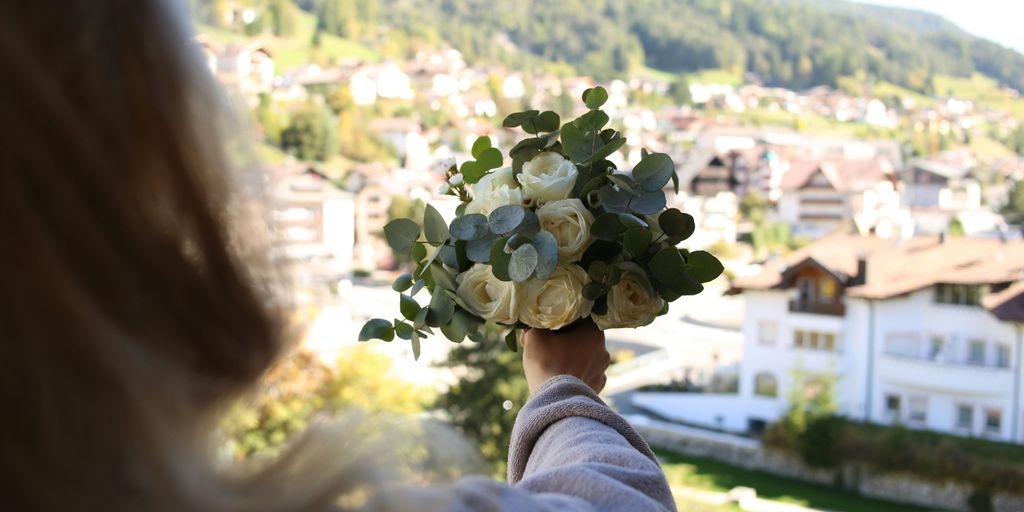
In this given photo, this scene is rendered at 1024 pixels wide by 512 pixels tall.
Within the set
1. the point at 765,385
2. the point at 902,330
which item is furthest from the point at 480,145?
the point at 765,385

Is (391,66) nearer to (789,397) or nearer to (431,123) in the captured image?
(431,123)

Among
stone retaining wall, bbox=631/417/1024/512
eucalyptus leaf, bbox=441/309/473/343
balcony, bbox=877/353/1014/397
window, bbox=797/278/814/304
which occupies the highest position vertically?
eucalyptus leaf, bbox=441/309/473/343

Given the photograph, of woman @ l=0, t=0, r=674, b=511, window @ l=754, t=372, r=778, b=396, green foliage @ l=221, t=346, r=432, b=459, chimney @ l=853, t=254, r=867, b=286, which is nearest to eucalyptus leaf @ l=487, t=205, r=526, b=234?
woman @ l=0, t=0, r=674, b=511

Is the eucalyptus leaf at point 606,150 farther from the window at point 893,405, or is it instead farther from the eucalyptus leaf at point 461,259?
the window at point 893,405

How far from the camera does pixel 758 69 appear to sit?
191ft

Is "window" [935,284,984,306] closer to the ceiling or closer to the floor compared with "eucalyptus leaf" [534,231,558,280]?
closer to the floor

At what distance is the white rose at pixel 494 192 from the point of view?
78 centimetres

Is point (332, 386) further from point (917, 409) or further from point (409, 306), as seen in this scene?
point (917, 409)

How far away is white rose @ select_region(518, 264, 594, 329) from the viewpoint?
76cm

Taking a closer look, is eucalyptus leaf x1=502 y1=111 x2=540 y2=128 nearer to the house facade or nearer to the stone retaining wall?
the stone retaining wall

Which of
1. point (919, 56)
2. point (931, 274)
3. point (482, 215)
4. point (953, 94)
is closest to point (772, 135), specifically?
point (953, 94)

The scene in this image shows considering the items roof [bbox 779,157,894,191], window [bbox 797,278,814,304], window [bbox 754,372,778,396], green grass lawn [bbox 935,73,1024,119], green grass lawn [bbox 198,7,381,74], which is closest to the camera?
window [bbox 797,278,814,304]

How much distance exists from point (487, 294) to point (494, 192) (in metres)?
0.08

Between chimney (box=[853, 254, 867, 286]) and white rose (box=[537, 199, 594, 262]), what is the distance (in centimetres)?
1400
